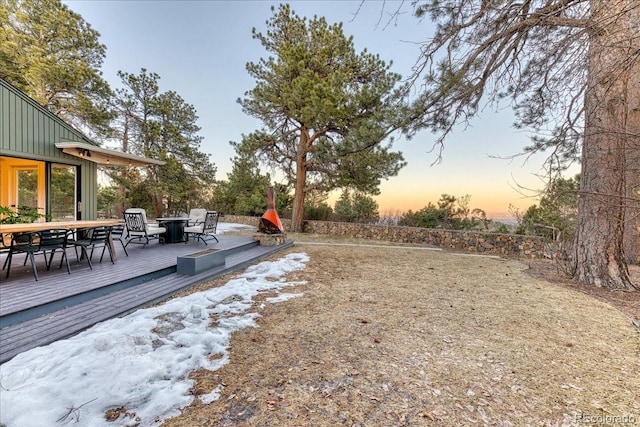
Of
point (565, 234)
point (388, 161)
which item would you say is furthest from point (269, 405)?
point (388, 161)

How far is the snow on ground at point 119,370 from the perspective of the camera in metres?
1.67

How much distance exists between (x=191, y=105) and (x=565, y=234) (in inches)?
711

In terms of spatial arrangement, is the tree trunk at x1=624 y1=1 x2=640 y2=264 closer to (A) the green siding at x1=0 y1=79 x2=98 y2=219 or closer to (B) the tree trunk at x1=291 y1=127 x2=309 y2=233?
(B) the tree trunk at x1=291 y1=127 x2=309 y2=233

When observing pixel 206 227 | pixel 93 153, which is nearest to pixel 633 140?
pixel 206 227

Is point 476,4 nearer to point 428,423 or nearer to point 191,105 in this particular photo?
point 428,423

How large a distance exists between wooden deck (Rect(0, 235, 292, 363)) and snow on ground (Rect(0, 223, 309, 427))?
243 millimetres

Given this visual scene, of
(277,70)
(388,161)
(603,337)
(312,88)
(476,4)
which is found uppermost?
(277,70)

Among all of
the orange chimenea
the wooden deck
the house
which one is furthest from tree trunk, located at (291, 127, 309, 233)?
the wooden deck

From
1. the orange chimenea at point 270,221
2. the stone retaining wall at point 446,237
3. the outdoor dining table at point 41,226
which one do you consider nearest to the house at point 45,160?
the outdoor dining table at point 41,226

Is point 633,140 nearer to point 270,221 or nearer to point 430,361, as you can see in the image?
point 430,361

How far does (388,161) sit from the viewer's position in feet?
34.4

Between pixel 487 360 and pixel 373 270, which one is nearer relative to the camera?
pixel 487 360

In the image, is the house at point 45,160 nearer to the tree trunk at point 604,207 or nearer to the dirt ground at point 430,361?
the dirt ground at point 430,361

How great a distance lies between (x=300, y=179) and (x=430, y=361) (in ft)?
34.0
